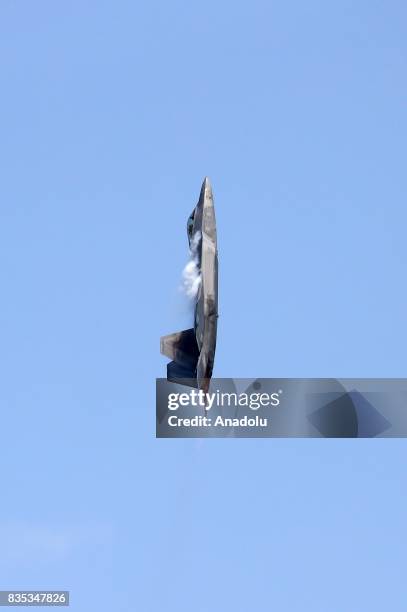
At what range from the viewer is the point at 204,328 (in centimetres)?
10625

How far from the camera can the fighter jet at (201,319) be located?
10575 centimetres

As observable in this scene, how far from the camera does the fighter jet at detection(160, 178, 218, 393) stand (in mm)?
105750

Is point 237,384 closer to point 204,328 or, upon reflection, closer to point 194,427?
point 194,427

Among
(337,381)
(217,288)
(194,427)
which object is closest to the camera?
(217,288)

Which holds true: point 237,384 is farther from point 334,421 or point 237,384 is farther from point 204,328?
point 204,328

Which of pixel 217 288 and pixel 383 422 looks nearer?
pixel 217 288

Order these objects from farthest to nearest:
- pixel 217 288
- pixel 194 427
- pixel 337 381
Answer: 1. pixel 337 381
2. pixel 194 427
3. pixel 217 288

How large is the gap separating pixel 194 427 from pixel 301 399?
10222 mm

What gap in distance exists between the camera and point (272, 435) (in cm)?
14338

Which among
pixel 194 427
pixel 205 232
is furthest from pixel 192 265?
pixel 194 427

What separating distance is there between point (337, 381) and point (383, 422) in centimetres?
471

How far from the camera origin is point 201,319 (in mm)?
107125

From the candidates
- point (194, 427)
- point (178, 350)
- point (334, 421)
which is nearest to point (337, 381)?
point (334, 421)

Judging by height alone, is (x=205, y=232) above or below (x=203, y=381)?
above
